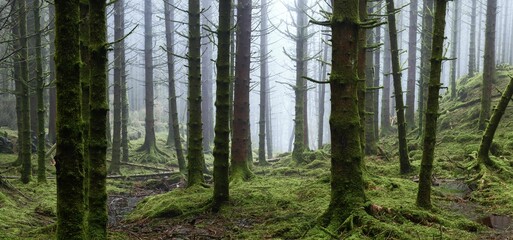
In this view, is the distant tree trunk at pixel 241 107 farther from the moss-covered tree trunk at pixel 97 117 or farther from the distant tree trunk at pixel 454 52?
the distant tree trunk at pixel 454 52

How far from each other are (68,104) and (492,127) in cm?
788

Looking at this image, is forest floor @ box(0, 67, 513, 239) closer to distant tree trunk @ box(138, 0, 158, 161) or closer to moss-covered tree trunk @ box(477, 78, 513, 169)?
moss-covered tree trunk @ box(477, 78, 513, 169)

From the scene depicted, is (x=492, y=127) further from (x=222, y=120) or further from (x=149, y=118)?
(x=149, y=118)

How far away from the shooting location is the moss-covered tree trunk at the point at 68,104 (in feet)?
9.05

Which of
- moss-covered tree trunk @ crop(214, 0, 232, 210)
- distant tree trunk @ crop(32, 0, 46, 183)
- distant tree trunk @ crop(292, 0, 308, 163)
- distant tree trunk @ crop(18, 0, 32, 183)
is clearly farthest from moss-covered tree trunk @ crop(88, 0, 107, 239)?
distant tree trunk @ crop(292, 0, 308, 163)

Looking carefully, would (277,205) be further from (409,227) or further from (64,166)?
(64,166)

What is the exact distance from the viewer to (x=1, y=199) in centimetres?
766

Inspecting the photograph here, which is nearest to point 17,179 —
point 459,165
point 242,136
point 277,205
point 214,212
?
point 242,136

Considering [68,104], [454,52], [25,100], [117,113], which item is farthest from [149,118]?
[454,52]

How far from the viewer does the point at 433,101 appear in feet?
17.8

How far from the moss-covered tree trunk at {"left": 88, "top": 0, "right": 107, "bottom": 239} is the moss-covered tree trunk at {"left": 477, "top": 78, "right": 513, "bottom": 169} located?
23.0ft

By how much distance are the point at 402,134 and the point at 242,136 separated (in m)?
3.70

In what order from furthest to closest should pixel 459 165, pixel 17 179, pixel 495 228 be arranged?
pixel 17 179
pixel 459 165
pixel 495 228

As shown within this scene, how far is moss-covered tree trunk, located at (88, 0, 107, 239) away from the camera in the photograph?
3922mm
